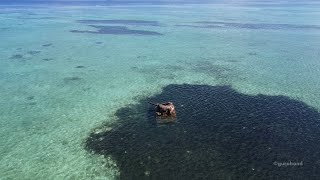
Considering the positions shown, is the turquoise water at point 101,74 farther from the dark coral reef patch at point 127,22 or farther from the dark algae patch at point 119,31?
the dark coral reef patch at point 127,22

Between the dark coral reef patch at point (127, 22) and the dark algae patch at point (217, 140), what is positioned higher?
the dark coral reef patch at point (127, 22)

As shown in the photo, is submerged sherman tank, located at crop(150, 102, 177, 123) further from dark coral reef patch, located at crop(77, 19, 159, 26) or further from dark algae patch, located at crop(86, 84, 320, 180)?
dark coral reef patch, located at crop(77, 19, 159, 26)

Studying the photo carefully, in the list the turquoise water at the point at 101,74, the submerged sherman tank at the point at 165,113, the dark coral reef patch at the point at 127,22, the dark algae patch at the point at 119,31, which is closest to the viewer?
the turquoise water at the point at 101,74

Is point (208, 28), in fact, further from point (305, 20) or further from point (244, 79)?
point (244, 79)

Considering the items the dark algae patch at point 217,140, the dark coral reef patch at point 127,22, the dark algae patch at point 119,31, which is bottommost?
the dark algae patch at point 217,140

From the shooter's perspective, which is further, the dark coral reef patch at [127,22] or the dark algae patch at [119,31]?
the dark coral reef patch at [127,22]

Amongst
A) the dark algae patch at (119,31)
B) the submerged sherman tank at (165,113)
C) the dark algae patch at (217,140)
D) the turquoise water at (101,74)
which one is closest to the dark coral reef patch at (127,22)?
the turquoise water at (101,74)
